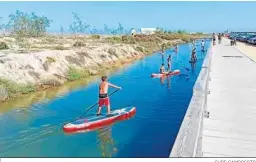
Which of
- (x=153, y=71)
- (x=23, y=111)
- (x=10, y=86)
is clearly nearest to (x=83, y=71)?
(x=153, y=71)

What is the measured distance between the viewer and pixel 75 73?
31.5 metres

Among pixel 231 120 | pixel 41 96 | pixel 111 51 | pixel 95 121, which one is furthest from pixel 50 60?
pixel 231 120

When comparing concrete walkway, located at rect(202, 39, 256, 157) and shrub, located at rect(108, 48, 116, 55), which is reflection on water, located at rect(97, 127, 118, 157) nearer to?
concrete walkway, located at rect(202, 39, 256, 157)

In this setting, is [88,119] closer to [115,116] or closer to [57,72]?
[115,116]

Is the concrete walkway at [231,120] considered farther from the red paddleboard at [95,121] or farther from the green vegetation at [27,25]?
the green vegetation at [27,25]

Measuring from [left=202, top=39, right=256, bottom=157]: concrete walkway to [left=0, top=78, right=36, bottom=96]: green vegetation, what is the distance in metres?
13.0

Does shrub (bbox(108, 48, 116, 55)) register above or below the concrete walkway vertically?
above

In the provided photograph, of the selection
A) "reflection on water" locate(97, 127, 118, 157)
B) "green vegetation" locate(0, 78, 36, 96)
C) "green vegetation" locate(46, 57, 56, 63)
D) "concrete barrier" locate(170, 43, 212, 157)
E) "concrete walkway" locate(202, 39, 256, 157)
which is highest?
"green vegetation" locate(46, 57, 56, 63)

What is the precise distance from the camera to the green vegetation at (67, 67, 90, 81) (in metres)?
30.8

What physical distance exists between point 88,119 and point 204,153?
27.2 ft

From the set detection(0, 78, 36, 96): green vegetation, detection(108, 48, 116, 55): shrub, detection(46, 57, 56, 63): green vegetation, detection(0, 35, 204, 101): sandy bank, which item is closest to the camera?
detection(0, 78, 36, 96): green vegetation

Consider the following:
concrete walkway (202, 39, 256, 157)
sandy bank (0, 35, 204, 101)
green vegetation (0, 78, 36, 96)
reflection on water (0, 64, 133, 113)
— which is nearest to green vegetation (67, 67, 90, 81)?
sandy bank (0, 35, 204, 101)

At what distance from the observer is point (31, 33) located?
258 ft

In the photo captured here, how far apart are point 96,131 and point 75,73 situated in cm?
1683
